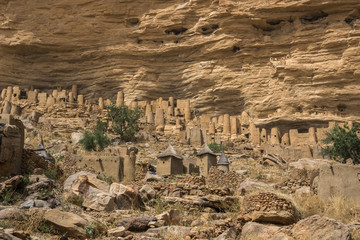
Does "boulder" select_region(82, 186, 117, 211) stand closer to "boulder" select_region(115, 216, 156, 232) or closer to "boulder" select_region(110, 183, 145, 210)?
"boulder" select_region(110, 183, 145, 210)

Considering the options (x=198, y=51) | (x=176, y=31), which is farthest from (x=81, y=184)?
(x=176, y=31)

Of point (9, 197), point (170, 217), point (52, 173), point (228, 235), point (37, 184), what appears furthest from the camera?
point (52, 173)

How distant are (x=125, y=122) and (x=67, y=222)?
2678 cm

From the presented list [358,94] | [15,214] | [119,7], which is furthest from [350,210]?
[119,7]

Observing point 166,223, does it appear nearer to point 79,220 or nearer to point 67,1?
point 79,220

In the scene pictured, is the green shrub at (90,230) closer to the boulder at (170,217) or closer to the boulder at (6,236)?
the boulder at (170,217)

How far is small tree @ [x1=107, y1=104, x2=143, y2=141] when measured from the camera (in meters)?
32.4

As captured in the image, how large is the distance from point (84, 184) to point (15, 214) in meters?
2.89

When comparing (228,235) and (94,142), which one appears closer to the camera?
(228,235)

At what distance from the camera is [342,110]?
38.5 metres

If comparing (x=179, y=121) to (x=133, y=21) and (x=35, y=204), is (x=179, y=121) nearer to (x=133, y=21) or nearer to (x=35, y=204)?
(x=133, y=21)

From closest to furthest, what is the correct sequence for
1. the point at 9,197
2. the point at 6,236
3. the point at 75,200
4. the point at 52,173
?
the point at 6,236, the point at 9,197, the point at 75,200, the point at 52,173

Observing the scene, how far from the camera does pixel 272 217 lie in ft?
28.5

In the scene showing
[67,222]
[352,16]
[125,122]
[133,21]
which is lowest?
[67,222]
